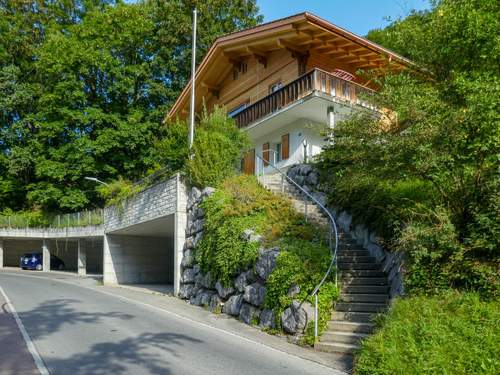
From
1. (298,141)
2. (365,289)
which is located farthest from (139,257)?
(365,289)

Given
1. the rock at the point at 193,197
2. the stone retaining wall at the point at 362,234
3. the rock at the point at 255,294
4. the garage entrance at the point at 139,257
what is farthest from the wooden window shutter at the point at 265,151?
the rock at the point at 255,294

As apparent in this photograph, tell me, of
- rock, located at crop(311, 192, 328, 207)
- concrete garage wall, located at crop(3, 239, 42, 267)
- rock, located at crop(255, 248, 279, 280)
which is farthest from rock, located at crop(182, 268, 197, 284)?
concrete garage wall, located at crop(3, 239, 42, 267)

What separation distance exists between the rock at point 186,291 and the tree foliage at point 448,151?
7.73m

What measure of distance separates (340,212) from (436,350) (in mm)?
7519

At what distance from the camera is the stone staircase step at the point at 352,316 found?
30.5 feet

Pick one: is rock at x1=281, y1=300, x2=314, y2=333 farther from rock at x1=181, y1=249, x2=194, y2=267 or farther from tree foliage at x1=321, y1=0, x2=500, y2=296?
rock at x1=181, y1=249, x2=194, y2=267

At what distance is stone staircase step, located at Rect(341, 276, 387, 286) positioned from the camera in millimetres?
10336

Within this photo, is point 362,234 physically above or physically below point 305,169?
below

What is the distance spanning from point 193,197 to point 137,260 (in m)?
10.0

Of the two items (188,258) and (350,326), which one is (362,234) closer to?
(350,326)

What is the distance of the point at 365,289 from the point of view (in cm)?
1016

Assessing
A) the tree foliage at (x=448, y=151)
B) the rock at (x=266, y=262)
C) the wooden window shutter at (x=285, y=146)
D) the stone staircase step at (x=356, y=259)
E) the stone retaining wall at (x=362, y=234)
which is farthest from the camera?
the wooden window shutter at (x=285, y=146)

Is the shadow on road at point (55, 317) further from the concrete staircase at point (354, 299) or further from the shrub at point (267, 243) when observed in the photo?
the concrete staircase at point (354, 299)

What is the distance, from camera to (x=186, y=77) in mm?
39875
